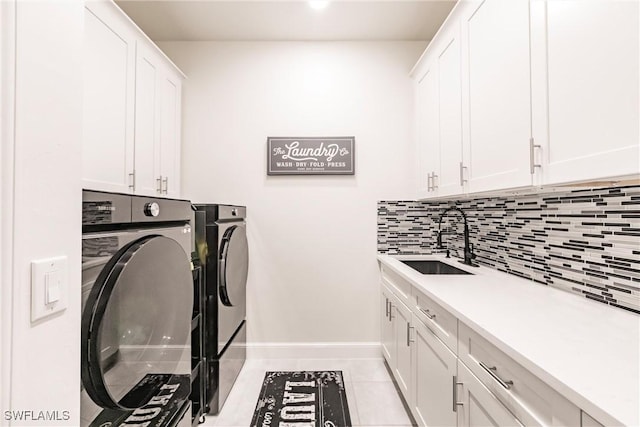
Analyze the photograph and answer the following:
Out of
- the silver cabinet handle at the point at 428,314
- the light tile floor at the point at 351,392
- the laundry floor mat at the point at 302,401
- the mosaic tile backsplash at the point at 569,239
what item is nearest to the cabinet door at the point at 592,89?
the mosaic tile backsplash at the point at 569,239

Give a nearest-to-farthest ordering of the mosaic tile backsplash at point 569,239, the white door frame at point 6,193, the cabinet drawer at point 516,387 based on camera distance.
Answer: the white door frame at point 6,193 < the cabinet drawer at point 516,387 < the mosaic tile backsplash at point 569,239

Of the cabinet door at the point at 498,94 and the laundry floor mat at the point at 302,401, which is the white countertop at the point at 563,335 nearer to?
the cabinet door at the point at 498,94

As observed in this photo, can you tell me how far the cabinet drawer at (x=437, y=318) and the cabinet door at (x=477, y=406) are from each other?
11 cm

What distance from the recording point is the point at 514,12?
54.9 inches

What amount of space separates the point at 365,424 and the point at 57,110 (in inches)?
83.6

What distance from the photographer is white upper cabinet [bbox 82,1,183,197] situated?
1.76 meters

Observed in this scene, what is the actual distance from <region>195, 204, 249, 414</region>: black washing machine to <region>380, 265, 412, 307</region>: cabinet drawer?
115cm

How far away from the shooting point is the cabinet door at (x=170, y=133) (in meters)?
2.54

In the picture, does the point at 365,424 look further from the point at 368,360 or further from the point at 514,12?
the point at 514,12

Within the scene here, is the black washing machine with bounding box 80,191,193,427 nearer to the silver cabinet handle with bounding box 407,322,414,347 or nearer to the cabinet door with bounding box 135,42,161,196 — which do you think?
the cabinet door with bounding box 135,42,161,196

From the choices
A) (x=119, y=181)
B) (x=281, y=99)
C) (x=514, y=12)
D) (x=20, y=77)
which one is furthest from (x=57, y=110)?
(x=281, y=99)

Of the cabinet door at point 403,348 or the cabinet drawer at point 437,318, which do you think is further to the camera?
the cabinet door at point 403,348


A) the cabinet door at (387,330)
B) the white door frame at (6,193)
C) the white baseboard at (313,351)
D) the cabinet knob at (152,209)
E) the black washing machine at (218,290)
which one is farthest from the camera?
the white baseboard at (313,351)

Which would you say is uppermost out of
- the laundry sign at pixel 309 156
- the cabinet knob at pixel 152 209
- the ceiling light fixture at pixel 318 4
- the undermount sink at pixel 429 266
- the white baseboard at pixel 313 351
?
the ceiling light fixture at pixel 318 4
